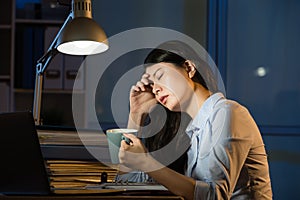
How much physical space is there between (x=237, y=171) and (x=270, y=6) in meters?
2.29

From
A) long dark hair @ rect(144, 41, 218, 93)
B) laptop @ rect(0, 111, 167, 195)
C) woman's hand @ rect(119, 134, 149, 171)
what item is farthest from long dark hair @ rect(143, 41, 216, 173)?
laptop @ rect(0, 111, 167, 195)

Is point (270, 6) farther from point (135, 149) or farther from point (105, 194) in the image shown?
point (105, 194)

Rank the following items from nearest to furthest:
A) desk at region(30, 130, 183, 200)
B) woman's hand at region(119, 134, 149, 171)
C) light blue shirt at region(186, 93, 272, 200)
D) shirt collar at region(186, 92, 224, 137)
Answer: desk at region(30, 130, 183, 200), woman's hand at region(119, 134, 149, 171), light blue shirt at region(186, 93, 272, 200), shirt collar at region(186, 92, 224, 137)

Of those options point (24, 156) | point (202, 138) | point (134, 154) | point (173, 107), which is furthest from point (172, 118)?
point (24, 156)

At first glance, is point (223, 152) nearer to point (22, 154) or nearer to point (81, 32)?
point (81, 32)

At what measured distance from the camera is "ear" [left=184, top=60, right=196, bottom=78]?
132cm

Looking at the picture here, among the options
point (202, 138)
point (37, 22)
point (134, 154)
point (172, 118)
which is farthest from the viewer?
point (37, 22)

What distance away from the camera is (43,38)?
3184 millimetres

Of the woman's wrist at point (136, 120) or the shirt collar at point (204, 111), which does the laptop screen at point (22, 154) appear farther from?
the woman's wrist at point (136, 120)

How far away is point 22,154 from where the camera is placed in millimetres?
711

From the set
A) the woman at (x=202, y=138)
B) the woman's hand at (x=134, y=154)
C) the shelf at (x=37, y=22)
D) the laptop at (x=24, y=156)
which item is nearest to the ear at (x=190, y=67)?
the woman at (x=202, y=138)

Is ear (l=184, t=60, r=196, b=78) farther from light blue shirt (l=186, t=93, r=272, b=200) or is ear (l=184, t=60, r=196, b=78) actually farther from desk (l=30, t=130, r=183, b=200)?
desk (l=30, t=130, r=183, b=200)

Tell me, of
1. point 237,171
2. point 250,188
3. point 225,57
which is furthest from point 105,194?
point 225,57

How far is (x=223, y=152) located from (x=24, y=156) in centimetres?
50
